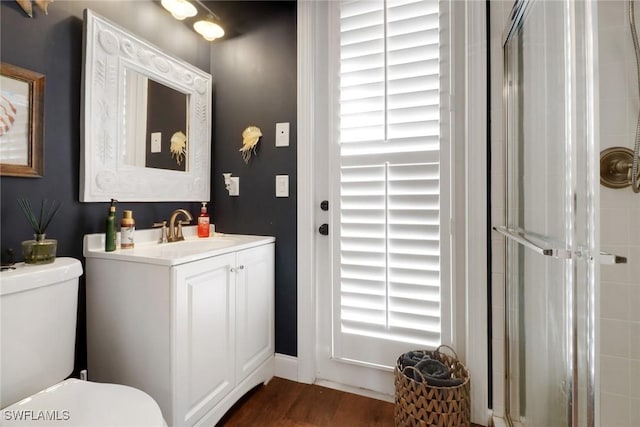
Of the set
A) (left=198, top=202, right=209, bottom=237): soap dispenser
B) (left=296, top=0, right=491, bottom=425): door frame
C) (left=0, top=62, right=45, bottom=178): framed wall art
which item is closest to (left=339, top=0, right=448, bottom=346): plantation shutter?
(left=296, top=0, right=491, bottom=425): door frame

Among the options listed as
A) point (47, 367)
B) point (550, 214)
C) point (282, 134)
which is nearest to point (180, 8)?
point (282, 134)

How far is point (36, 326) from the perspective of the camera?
0.95 m

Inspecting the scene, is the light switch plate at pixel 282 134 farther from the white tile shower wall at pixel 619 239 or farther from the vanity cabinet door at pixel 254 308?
the white tile shower wall at pixel 619 239

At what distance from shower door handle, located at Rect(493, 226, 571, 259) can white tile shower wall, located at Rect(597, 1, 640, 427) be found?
309 mm

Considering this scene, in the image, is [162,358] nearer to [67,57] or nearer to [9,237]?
[9,237]

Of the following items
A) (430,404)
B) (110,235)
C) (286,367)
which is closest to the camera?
(430,404)

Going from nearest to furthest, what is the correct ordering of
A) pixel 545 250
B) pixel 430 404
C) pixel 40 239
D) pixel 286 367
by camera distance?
pixel 545 250 → pixel 40 239 → pixel 430 404 → pixel 286 367

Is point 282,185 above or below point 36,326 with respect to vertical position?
above

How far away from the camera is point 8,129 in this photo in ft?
3.37

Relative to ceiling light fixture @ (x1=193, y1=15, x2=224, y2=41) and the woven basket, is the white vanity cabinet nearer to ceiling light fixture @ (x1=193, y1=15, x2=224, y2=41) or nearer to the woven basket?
Result: the woven basket

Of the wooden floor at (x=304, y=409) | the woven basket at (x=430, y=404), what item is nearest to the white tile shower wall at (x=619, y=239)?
the woven basket at (x=430, y=404)

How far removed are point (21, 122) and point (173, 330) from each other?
0.93 meters

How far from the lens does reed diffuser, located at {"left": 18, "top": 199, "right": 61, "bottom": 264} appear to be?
3.36ft

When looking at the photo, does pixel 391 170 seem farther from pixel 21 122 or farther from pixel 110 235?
pixel 21 122
